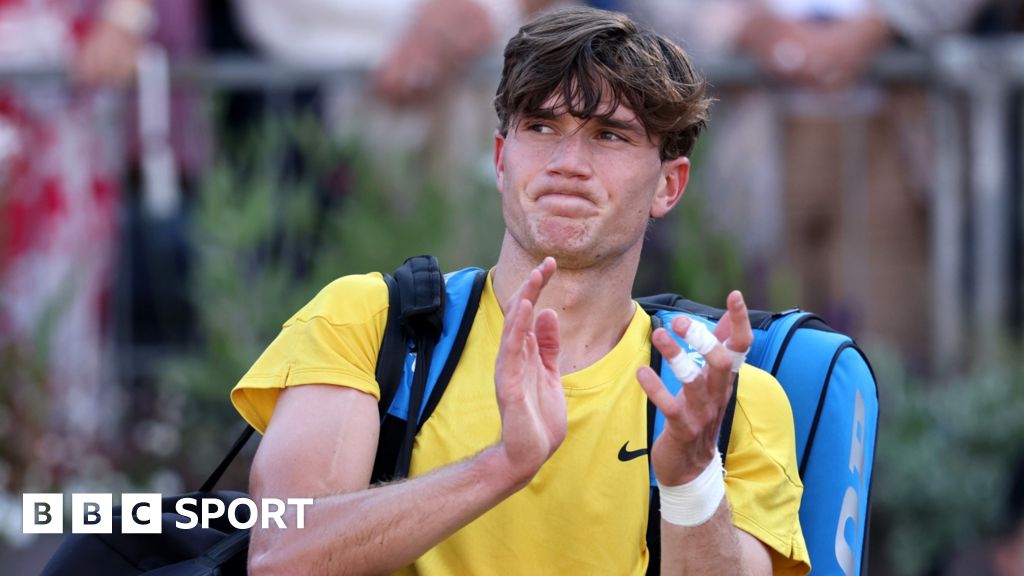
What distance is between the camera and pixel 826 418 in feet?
12.7

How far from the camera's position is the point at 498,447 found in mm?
3086

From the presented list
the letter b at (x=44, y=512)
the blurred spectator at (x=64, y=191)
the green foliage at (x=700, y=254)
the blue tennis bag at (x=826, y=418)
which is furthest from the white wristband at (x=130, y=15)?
the blue tennis bag at (x=826, y=418)

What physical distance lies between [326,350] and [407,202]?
12.0 ft

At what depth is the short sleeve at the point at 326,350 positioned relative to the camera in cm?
334

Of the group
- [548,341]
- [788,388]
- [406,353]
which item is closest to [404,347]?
[406,353]

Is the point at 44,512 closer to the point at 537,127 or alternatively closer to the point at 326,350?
the point at 326,350

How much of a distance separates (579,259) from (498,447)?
62cm

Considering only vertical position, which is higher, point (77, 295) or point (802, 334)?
point (802, 334)

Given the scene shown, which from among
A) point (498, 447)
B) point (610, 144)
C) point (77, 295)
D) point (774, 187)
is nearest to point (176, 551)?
point (498, 447)

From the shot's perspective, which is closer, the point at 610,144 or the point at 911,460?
the point at 610,144

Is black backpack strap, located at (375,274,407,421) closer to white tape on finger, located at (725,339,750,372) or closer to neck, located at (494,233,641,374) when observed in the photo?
neck, located at (494,233,641,374)

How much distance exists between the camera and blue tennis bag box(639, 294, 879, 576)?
380 centimetres

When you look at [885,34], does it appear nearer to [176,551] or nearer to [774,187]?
[774,187]

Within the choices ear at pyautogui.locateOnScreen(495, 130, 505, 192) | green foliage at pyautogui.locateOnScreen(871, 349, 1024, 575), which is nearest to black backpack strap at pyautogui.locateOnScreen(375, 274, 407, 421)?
ear at pyautogui.locateOnScreen(495, 130, 505, 192)
